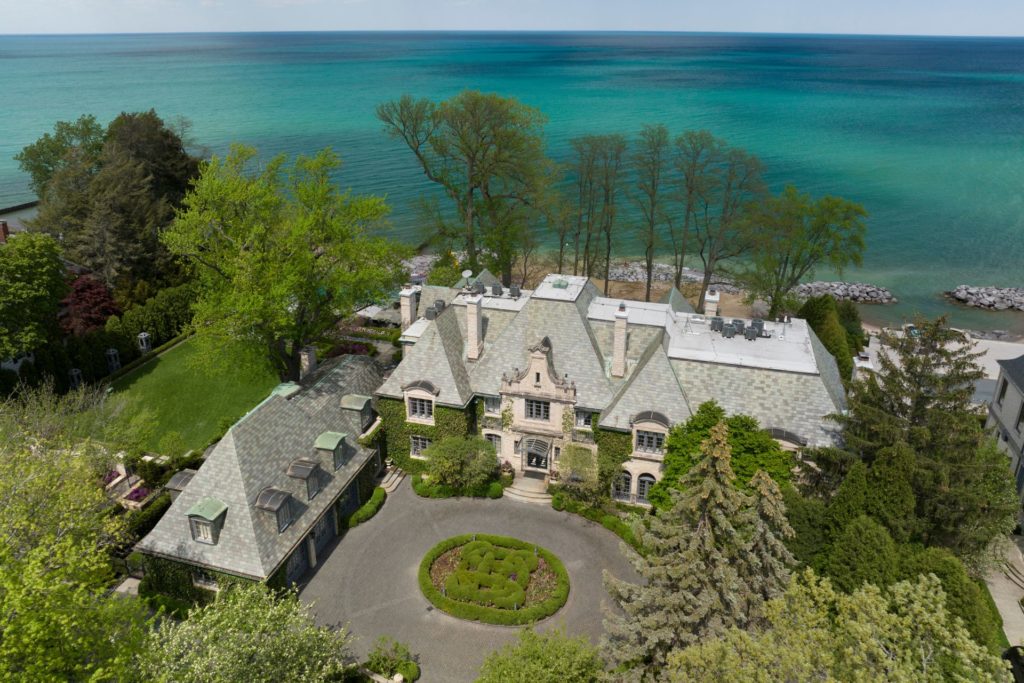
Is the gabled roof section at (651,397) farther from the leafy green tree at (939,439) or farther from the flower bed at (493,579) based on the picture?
the flower bed at (493,579)

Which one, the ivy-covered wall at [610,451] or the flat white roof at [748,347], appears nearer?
the flat white roof at [748,347]

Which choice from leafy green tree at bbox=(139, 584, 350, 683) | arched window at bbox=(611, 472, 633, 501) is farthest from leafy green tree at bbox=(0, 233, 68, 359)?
arched window at bbox=(611, 472, 633, 501)

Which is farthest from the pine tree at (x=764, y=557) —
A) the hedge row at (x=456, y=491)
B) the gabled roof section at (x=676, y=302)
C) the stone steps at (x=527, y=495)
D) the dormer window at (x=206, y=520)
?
the dormer window at (x=206, y=520)

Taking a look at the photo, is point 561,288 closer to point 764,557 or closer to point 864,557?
point 764,557

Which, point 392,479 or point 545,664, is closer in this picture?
point 545,664

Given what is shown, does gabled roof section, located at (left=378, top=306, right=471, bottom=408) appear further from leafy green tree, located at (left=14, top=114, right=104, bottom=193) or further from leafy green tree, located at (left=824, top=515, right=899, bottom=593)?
leafy green tree, located at (left=14, top=114, right=104, bottom=193)

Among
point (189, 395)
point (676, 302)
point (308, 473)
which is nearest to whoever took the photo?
point (308, 473)

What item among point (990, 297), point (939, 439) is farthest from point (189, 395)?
point (990, 297)
